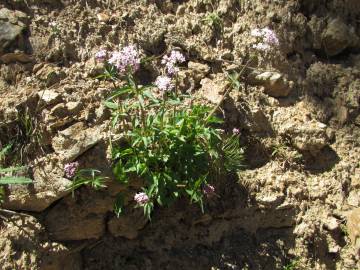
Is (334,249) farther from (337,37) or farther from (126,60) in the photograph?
(126,60)

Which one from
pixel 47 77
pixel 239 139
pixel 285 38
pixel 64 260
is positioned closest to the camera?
pixel 64 260

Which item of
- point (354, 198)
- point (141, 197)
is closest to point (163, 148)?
point (141, 197)

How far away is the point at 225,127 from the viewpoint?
423cm

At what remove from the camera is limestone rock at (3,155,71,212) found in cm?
367

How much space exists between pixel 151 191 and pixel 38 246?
35.2 inches

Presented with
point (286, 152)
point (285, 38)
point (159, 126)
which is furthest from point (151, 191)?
point (285, 38)

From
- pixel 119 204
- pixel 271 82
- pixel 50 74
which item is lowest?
pixel 119 204

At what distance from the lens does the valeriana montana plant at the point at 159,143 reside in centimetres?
354

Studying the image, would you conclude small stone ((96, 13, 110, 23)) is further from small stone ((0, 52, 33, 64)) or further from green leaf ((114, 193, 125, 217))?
green leaf ((114, 193, 125, 217))

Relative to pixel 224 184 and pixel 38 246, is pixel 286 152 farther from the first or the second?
pixel 38 246

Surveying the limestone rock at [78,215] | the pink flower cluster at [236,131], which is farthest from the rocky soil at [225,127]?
the pink flower cluster at [236,131]

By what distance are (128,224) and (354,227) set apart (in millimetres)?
1762

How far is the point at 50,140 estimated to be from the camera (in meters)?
3.82

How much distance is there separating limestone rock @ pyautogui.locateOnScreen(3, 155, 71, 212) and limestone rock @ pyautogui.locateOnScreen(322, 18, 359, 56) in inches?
108
